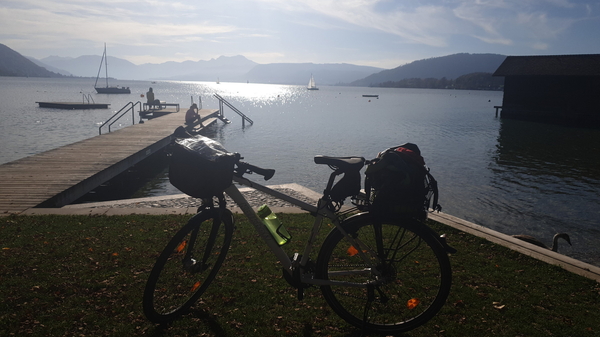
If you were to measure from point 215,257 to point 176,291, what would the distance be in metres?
0.48

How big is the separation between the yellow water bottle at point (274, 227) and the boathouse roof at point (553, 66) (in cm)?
5067

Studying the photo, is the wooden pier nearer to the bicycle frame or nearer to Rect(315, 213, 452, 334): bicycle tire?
the bicycle frame

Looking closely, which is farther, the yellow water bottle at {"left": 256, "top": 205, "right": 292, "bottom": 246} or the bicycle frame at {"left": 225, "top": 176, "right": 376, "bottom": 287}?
the yellow water bottle at {"left": 256, "top": 205, "right": 292, "bottom": 246}

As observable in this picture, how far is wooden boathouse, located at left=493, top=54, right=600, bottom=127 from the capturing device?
44.0 meters

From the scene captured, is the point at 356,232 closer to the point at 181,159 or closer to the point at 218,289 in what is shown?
the point at 181,159

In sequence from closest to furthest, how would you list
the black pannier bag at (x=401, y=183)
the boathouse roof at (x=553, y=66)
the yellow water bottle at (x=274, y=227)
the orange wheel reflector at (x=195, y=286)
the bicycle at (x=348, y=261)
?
the black pannier bag at (x=401, y=183) → the bicycle at (x=348, y=261) → the yellow water bottle at (x=274, y=227) → the orange wheel reflector at (x=195, y=286) → the boathouse roof at (x=553, y=66)

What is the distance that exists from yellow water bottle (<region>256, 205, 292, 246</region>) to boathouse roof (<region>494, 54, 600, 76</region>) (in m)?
50.7

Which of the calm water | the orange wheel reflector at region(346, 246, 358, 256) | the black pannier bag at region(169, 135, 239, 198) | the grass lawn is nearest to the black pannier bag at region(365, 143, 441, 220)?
the orange wheel reflector at region(346, 246, 358, 256)

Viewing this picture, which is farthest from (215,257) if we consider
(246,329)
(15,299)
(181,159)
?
(15,299)

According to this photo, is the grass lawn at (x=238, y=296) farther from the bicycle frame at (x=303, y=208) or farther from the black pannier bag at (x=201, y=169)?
the black pannier bag at (x=201, y=169)

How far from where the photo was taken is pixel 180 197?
10656 mm

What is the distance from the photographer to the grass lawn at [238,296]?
3.78 metres

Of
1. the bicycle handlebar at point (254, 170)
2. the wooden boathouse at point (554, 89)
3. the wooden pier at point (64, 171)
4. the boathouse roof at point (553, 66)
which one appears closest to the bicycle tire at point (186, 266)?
the bicycle handlebar at point (254, 170)

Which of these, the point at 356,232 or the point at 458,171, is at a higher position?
the point at 356,232
